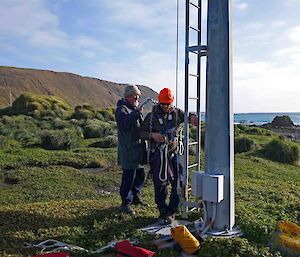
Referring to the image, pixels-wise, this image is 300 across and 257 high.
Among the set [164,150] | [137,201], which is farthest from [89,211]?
[164,150]

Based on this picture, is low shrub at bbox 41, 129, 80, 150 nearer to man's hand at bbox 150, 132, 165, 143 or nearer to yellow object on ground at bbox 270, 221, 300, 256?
→ man's hand at bbox 150, 132, 165, 143

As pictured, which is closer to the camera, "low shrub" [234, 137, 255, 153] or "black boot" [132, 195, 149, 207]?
"black boot" [132, 195, 149, 207]

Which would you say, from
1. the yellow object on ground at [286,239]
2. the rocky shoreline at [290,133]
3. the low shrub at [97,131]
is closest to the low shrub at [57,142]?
the low shrub at [97,131]

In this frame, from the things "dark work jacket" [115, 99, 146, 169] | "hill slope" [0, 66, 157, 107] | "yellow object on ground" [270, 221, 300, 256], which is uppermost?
"hill slope" [0, 66, 157, 107]

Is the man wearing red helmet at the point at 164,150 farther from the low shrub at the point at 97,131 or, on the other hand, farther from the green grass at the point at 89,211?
the low shrub at the point at 97,131

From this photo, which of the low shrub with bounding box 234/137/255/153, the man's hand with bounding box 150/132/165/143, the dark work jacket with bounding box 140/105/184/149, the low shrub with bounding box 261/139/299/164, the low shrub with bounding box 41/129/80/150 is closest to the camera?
the man's hand with bounding box 150/132/165/143

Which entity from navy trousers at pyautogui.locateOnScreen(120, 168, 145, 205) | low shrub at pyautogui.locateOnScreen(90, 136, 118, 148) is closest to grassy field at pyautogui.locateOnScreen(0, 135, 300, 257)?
navy trousers at pyautogui.locateOnScreen(120, 168, 145, 205)

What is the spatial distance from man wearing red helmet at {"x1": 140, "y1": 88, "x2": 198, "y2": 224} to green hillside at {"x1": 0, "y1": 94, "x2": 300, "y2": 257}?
0.38m

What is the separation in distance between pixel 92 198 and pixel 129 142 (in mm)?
3657

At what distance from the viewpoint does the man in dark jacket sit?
658 cm

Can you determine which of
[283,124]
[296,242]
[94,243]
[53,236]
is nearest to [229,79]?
[296,242]

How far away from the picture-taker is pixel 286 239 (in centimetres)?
530

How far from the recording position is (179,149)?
6480 millimetres

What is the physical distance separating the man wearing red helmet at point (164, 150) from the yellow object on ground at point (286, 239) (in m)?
1.52
